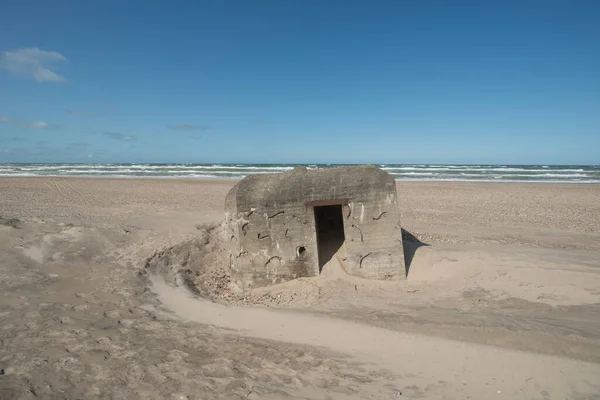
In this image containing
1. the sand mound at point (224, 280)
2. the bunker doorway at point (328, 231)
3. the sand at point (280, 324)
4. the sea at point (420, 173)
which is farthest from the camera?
the sea at point (420, 173)

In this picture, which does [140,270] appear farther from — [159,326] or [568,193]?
[568,193]

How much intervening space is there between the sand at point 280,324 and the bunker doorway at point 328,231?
0.81 metres

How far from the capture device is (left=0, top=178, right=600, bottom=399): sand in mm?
3564

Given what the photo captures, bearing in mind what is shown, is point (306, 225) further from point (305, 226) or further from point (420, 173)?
point (420, 173)

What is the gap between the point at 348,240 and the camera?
6.70 metres

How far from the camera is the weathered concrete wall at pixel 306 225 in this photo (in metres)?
6.58

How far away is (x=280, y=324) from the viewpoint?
508 centimetres

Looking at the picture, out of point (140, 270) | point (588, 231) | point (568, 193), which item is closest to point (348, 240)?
point (140, 270)

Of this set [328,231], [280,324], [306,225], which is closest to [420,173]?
[328,231]

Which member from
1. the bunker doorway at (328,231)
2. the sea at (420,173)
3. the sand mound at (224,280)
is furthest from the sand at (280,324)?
the sea at (420,173)

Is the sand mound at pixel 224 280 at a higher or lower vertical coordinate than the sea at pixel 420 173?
lower

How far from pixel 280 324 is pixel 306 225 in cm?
202

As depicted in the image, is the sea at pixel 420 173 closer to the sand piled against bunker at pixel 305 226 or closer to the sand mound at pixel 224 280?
the sand mound at pixel 224 280

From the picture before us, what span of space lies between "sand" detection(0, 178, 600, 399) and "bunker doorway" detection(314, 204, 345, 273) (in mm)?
811
